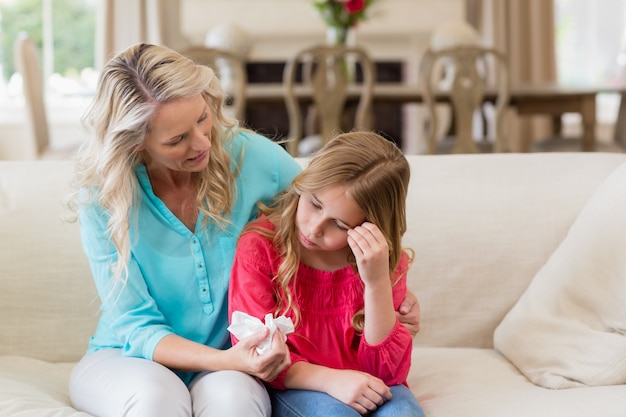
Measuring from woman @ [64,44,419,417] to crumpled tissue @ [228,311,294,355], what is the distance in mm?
16

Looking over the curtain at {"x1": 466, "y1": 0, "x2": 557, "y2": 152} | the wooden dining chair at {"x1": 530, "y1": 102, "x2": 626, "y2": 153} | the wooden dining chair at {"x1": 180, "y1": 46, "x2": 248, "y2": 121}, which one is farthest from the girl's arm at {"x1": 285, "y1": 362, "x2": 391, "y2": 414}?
the curtain at {"x1": 466, "y1": 0, "x2": 557, "y2": 152}

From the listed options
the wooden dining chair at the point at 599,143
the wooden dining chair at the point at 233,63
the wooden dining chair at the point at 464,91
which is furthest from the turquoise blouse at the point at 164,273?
the wooden dining chair at the point at 599,143

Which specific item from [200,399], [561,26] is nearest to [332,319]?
[200,399]

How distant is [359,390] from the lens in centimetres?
155

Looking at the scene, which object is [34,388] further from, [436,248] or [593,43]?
[593,43]

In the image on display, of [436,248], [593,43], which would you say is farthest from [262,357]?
[593,43]

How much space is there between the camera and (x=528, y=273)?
2094mm

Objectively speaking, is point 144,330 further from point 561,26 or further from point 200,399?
point 561,26

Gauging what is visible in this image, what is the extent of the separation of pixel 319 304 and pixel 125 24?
4952 mm

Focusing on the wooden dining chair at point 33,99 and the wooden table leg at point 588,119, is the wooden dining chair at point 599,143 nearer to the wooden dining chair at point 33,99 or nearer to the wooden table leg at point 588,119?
the wooden table leg at point 588,119

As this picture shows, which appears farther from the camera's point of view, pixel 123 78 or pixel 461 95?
pixel 461 95

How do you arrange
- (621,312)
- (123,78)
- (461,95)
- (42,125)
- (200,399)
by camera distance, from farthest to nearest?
1. (42,125)
2. (461,95)
3. (621,312)
4. (123,78)
5. (200,399)

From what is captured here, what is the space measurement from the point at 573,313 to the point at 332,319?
55 centimetres

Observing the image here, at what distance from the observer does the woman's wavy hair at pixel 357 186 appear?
1593 mm
